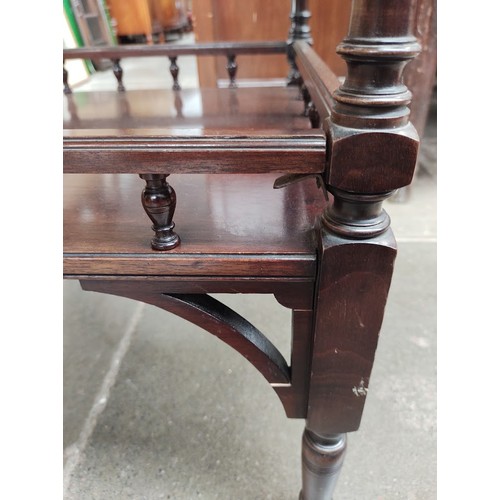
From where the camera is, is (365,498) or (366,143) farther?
(365,498)

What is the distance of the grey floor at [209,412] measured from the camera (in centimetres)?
76

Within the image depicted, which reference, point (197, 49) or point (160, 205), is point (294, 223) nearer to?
point (160, 205)

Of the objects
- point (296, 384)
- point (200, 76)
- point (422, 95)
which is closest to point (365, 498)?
point (296, 384)

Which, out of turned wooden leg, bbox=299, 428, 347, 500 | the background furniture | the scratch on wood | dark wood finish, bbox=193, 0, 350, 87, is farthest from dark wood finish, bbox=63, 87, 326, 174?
dark wood finish, bbox=193, 0, 350, 87

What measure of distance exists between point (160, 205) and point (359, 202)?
0.19 m

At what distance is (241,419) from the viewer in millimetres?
871

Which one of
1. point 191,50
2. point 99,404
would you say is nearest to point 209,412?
point 99,404

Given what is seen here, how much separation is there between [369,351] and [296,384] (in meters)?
0.13

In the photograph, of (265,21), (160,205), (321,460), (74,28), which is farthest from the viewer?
(74,28)

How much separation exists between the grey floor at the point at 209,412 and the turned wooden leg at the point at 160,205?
0.53 metres

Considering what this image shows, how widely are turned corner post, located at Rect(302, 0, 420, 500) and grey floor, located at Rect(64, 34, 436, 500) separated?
0.29m

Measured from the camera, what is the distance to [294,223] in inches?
19.7

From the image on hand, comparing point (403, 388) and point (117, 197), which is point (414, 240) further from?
point (117, 197)

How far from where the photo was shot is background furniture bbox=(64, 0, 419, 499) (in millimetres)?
331
